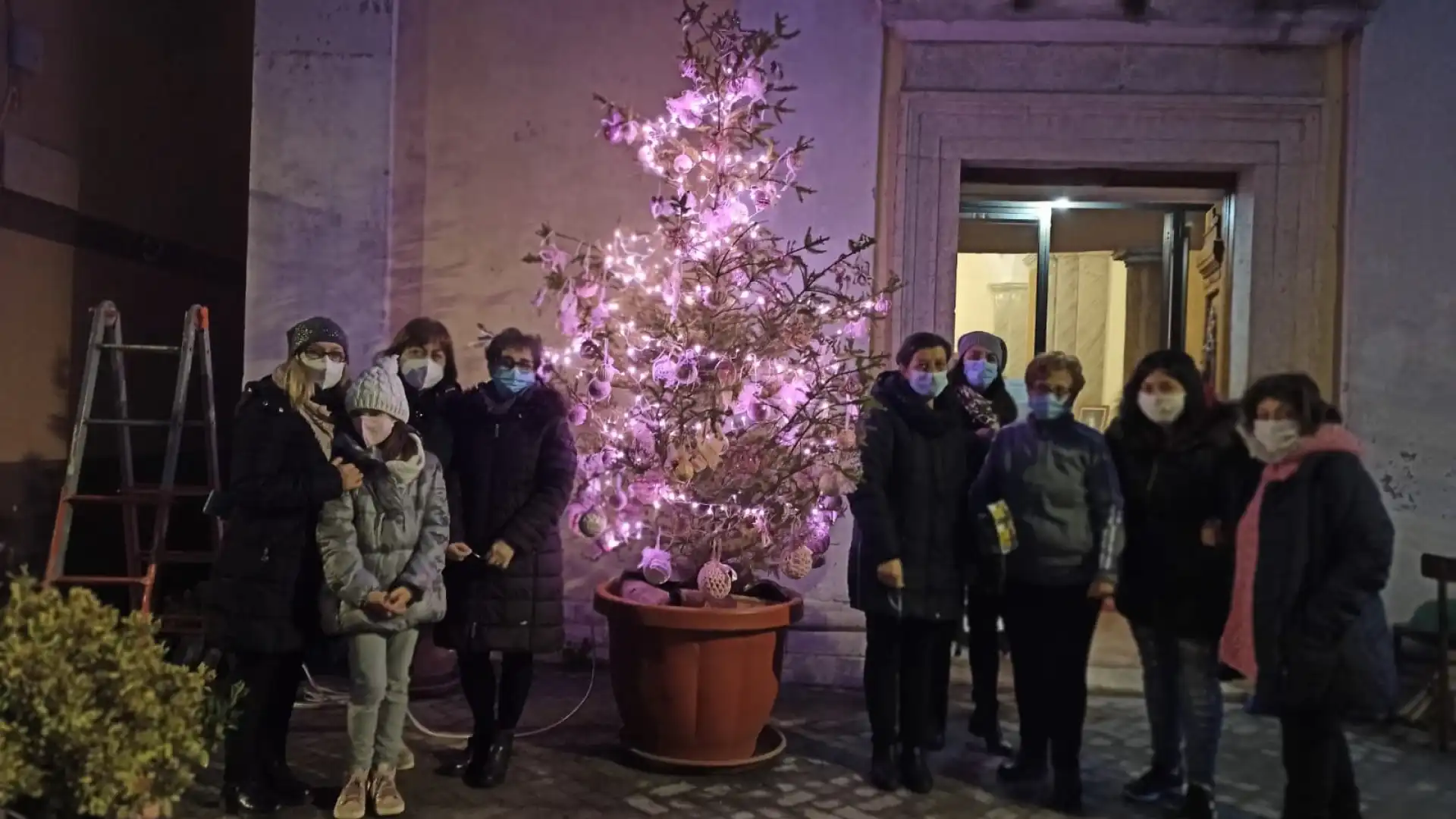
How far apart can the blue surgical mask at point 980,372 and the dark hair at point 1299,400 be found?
1288 mm

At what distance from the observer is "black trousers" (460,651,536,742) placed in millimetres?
4410

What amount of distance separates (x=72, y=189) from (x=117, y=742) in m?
5.04

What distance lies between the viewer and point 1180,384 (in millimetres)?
4281

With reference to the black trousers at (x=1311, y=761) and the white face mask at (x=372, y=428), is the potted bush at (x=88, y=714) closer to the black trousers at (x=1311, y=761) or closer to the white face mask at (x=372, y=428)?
the white face mask at (x=372, y=428)

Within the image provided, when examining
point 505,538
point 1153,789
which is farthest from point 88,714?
point 1153,789

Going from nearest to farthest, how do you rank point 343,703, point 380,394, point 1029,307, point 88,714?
point 88,714, point 380,394, point 343,703, point 1029,307

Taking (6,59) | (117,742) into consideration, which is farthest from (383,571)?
(6,59)

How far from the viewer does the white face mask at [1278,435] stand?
12.9 feet

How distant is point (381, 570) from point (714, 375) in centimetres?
148

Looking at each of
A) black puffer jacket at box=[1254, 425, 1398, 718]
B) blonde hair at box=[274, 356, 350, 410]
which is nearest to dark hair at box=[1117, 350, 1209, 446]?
black puffer jacket at box=[1254, 425, 1398, 718]

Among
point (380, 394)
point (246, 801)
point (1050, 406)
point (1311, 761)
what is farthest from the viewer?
point (1050, 406)

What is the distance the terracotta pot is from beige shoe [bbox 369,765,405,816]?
3.30ft

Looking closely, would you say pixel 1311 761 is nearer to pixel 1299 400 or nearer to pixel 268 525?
pixel 1299 400

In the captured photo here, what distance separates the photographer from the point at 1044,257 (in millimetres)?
7789
